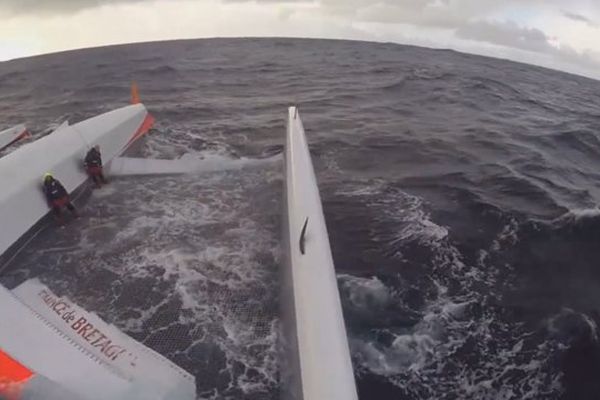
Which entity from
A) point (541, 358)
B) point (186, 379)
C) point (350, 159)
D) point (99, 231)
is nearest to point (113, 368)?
point (186, 379)

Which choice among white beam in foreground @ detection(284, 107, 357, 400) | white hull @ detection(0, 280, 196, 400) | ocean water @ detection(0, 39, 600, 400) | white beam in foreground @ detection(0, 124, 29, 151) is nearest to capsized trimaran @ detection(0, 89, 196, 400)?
white hull @ detection(0, 280, 196, 400)

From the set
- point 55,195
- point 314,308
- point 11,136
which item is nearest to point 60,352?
point 314,308

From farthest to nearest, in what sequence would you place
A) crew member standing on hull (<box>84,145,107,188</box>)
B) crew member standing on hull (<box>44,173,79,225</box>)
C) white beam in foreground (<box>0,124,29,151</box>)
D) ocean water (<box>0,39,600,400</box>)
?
white beam in foreground (<box>0,124,29,151</box>) → crew member standing on hull (<box>84,145,107,188</box>) → crew member standing on hull (<box>44,173,79,225</box>) → ocean water (<box>0,39,600,400</box>)

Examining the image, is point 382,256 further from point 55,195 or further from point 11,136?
point 11,136

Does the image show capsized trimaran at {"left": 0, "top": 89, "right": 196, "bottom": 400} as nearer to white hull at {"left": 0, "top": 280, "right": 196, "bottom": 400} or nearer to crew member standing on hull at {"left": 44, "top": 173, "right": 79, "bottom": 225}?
white hull at {"left": 0, "top": 280, "right": 196, "bottom": 400}

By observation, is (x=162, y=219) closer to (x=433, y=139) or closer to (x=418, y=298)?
(x=418, y=298)

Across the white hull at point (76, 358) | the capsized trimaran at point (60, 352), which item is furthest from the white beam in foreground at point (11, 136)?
the white hull at point (76, 358)
